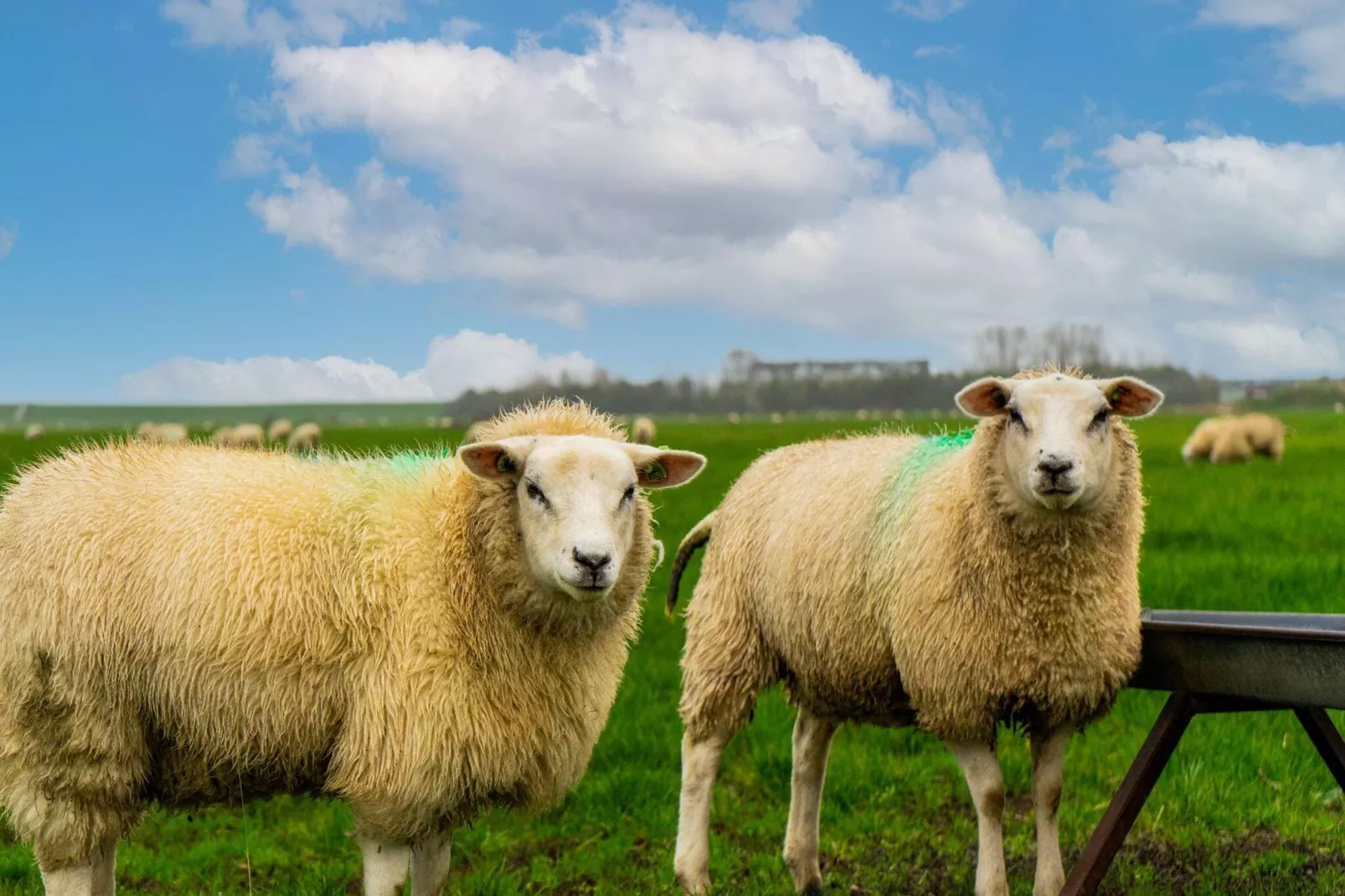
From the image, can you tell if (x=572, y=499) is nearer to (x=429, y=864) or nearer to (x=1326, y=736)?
(x=429, y=864)

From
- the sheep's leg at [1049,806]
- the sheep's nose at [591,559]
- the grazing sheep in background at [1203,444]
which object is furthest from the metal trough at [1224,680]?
the grazing sheep in background at [1203,444]

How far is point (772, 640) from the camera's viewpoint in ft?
18.1

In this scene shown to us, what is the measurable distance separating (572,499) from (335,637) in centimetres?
102

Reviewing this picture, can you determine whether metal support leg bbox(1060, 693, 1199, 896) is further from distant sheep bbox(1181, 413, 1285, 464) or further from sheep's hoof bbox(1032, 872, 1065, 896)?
distant sheep bbox(1181, 413, 1285, 464)

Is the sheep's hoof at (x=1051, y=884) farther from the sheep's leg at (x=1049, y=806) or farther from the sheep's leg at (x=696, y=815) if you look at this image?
the sheep's leg at (x=696, y=815)

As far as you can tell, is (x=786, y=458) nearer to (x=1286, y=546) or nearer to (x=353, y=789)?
(x=353, y=789)

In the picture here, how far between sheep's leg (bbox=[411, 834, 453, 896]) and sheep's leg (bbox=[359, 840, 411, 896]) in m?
0.12

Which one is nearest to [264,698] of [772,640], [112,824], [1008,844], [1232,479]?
[112,824]

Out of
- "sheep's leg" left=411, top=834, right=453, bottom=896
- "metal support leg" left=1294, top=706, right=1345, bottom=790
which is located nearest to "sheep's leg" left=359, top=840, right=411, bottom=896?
"sheep's leg" left=411, top=834, right=453, bottom=896

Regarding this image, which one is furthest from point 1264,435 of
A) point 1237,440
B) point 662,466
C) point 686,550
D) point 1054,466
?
point 662,466

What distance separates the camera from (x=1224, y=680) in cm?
438

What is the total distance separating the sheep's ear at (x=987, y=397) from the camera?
185 inches

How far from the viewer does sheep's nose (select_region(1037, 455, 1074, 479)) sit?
4359mm

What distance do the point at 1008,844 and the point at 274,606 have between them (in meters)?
4.22
